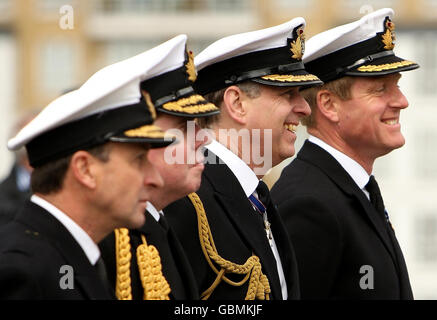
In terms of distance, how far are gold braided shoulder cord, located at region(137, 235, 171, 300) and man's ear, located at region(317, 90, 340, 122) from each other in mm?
1800

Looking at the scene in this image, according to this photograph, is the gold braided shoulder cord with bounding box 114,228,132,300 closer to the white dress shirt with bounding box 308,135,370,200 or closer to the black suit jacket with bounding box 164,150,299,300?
the black suit jacket with bounding box 164,150,299,300

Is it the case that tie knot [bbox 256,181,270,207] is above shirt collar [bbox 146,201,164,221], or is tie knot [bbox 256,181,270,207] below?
above

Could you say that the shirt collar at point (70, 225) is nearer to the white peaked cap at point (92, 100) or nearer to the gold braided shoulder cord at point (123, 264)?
the white peaked cap at point (92, 100)

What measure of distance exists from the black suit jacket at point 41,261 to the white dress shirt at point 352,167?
212cm

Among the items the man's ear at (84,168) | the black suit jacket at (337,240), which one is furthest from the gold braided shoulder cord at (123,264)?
the black suit jacket at (337,240)

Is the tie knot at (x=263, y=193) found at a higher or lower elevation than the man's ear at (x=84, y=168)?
lower

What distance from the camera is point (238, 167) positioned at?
5.73 metres

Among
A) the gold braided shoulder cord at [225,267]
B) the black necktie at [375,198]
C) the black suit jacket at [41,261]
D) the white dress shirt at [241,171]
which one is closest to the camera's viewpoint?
the black suit jacket at [41,261]

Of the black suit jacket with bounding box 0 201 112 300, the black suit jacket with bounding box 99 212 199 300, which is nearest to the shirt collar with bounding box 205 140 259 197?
the black suit jacket with bounding box 99 212 199 300

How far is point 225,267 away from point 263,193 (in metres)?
0.57

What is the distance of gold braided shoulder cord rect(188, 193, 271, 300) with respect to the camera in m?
5.40

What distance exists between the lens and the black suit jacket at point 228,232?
17.8 feet

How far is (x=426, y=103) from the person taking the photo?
44.1m

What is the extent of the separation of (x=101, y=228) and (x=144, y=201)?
0.58 feet
